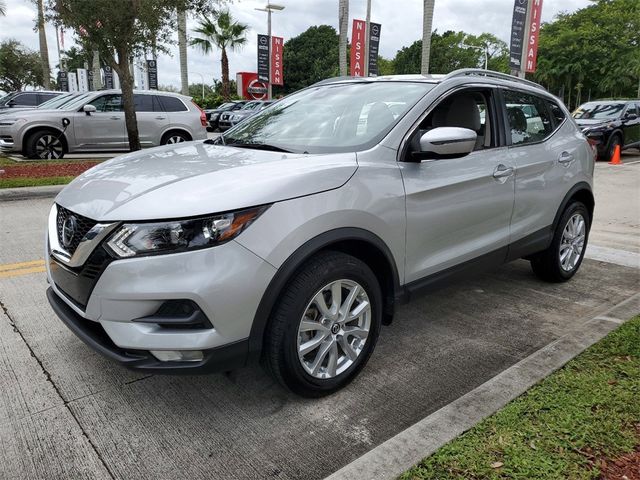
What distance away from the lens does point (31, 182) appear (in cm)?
848

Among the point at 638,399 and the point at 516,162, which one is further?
the point at 516,162

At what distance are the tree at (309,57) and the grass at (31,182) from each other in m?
52.4

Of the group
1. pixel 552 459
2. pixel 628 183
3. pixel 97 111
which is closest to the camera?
pixel 552 459

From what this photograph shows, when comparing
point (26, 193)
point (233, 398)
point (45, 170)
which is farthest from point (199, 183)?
point (45, 170)

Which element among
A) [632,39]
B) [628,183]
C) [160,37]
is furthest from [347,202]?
[632,39]

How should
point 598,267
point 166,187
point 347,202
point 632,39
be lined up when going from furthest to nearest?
point 632,39 < point 598,267 < point 347,202 < point 166,187

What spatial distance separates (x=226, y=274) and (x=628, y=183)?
1125 centimetres

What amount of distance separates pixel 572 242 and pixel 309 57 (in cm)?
5879

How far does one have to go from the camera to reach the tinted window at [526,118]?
3.97 metres

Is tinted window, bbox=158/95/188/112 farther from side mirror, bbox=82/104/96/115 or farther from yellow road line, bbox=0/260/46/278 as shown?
yellow road line, bbox=0/260/46/278

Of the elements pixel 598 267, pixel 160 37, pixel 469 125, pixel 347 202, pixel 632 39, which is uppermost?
pixel 632 39

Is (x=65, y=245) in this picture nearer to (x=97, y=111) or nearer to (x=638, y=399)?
(x=638, y=399)

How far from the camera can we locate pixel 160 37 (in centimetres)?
1334

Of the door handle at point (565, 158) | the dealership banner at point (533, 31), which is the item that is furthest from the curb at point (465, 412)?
the dealership banner at point (533, 31)
